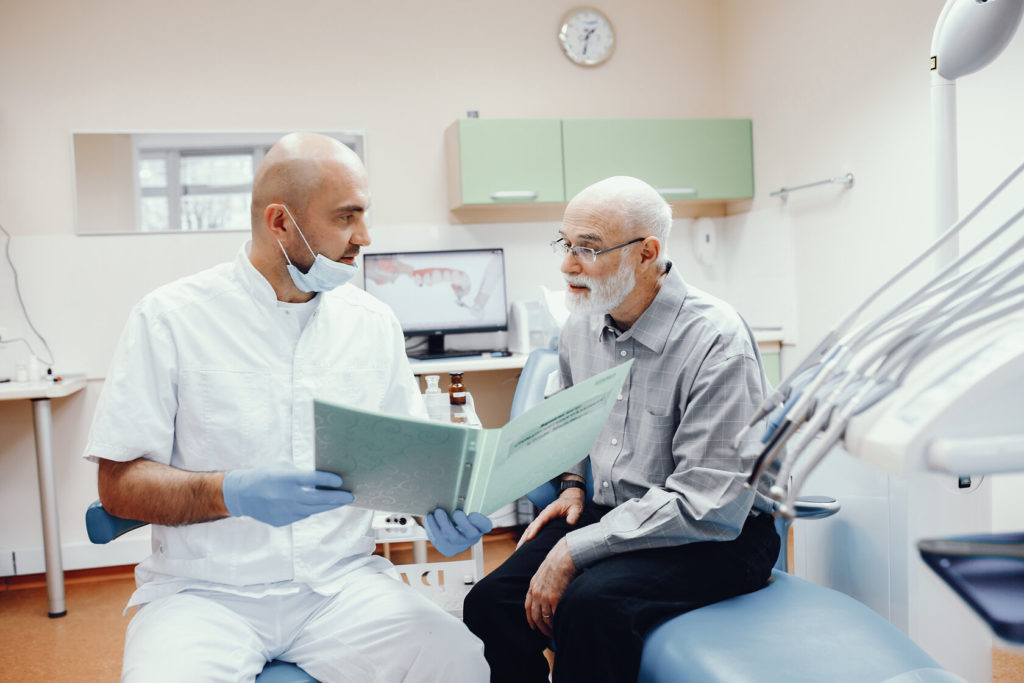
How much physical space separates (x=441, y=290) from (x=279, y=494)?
2355 mm

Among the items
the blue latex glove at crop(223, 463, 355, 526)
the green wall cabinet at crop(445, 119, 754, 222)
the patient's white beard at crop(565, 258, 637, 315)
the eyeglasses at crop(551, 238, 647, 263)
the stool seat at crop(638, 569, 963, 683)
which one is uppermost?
the green wall cabinet at crop(445, 119, 754, 222)

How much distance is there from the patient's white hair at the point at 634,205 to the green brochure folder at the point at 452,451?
21.3 inches

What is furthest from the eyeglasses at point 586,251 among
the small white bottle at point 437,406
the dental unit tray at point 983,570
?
the dental unit tray at point 983,570

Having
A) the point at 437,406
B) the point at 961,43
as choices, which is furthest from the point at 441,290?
the point at 961,43

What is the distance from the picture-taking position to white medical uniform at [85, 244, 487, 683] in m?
1.42

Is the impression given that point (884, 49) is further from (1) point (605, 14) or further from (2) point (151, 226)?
(2) point (151, 226)

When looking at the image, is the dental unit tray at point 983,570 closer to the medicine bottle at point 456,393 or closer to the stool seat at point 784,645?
the stool seat at point 784,645

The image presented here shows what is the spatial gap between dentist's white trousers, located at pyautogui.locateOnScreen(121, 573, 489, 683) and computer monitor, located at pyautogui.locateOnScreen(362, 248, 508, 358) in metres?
2.13

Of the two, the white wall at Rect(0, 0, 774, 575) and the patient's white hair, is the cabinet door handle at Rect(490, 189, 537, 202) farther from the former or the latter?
the patient's white hair

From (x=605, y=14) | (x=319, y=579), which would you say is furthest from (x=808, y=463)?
(x=605, y=14)

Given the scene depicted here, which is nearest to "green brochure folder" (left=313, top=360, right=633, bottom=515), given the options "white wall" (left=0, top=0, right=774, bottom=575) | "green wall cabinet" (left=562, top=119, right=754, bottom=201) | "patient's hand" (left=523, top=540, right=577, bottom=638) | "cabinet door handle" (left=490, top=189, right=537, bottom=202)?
"patient's hand" (left=523, top=540, right=577, bottom=638)

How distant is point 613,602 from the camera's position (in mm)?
1454

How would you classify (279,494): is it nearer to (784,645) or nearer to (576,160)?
(784,645)

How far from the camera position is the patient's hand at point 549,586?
1.59 metres
